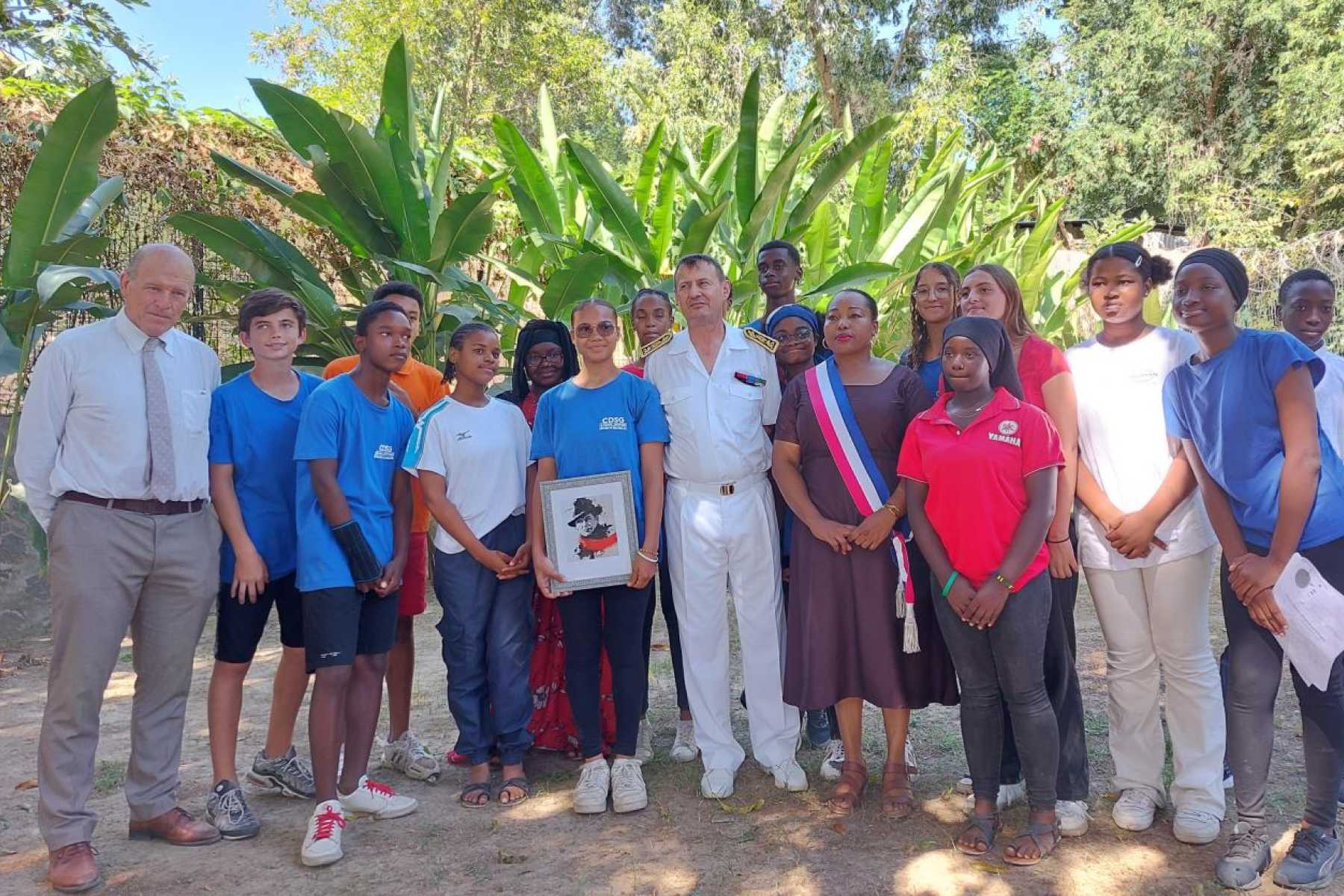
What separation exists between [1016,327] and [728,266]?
13.6 feet

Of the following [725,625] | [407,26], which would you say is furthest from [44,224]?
[407,26]

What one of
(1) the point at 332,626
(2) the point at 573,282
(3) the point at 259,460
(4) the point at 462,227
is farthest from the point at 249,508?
(2) the point at 573,282

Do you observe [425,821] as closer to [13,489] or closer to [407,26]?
[13,489]

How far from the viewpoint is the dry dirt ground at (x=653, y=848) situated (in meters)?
2.91

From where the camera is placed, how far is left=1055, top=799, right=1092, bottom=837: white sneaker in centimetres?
312

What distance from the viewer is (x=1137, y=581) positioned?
3131mm

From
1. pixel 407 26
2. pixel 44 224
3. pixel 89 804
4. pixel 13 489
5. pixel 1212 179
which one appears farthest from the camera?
pixel 407 26

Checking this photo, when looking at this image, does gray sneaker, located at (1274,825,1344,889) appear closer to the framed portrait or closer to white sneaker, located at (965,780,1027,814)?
white sneaker, located at (965,780,1027,814)

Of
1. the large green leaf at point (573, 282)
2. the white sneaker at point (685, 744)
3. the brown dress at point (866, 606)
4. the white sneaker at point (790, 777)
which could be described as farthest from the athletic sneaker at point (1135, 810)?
the large green leaf at point (573, 282)

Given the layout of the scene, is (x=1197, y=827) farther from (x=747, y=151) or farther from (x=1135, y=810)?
(x=747, y=151)

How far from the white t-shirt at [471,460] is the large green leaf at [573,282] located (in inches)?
81.3

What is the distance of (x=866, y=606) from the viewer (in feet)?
11.0

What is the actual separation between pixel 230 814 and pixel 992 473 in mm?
2684

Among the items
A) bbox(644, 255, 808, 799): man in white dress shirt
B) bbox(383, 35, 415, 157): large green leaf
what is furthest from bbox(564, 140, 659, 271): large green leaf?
bbox(644, 255, 808, 799): man in white dress shirt
